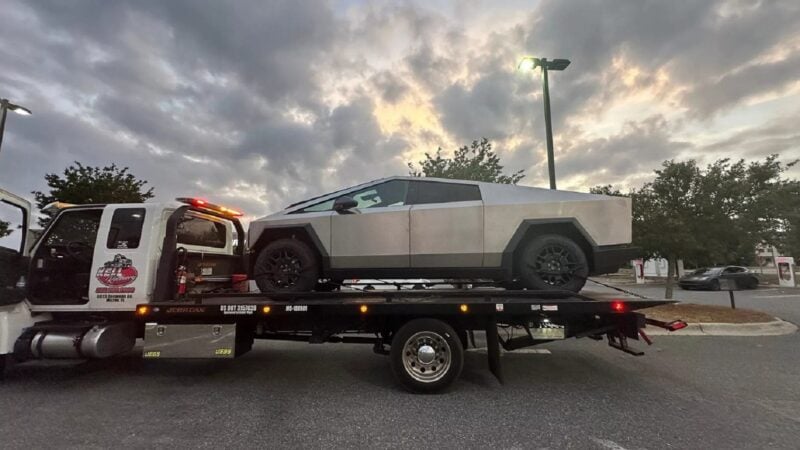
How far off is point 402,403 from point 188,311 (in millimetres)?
2472

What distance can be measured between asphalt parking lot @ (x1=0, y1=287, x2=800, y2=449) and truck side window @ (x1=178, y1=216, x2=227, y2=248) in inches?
64.9

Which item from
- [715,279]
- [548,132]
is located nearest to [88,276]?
[548,132]

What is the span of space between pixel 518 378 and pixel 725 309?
6719 mm

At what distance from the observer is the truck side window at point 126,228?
460 cm

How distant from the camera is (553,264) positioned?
15.3ft

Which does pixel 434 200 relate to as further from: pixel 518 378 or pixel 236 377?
pixel 236 377

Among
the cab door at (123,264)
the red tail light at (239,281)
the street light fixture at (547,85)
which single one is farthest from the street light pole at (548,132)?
the cab door at (123,264)

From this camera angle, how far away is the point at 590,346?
6.31 meters

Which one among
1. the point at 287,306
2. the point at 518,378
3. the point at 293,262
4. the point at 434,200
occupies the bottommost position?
the point at 518,378

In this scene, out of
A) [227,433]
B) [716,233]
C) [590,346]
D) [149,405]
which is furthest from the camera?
[716,233]

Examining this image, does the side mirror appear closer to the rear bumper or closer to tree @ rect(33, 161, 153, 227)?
the rear bumper

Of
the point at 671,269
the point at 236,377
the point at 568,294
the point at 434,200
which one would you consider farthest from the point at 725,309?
the point at 236,377

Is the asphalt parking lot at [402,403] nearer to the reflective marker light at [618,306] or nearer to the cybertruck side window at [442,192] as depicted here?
the reflective marker light at [618,306]

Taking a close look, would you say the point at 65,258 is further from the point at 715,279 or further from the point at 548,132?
the point at 715,279
